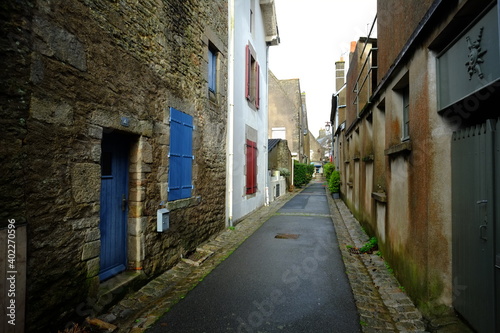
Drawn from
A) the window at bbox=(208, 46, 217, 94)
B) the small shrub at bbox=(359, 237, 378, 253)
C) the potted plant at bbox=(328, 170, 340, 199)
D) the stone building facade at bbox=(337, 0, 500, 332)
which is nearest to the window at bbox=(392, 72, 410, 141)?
the stone building facade at bbox=(337, 0, 500, 332)

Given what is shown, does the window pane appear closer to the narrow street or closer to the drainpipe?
the drainpipe

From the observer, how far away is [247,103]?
997cm

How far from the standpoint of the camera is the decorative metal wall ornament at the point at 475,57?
2.36m

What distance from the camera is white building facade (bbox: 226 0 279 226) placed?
27.0 ft

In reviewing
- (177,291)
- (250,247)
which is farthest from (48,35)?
(250,247)

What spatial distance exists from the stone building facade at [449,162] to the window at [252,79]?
592 cm

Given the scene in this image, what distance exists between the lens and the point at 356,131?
9.59m

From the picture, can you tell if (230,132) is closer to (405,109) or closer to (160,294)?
(405,109)

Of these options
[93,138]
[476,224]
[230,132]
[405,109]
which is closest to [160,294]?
[93,138]

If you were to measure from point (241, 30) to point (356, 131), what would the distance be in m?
4.83

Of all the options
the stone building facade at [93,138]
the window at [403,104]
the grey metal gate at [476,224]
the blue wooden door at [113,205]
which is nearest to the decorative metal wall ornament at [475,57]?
the grey metal gate at [476,224]

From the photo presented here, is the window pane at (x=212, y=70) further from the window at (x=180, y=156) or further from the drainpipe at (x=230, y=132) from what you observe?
the window at (x=180, y=156)

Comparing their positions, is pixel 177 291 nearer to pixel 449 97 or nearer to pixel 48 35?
pixel 48 35

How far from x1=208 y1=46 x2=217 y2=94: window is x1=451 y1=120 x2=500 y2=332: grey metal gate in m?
5.40
